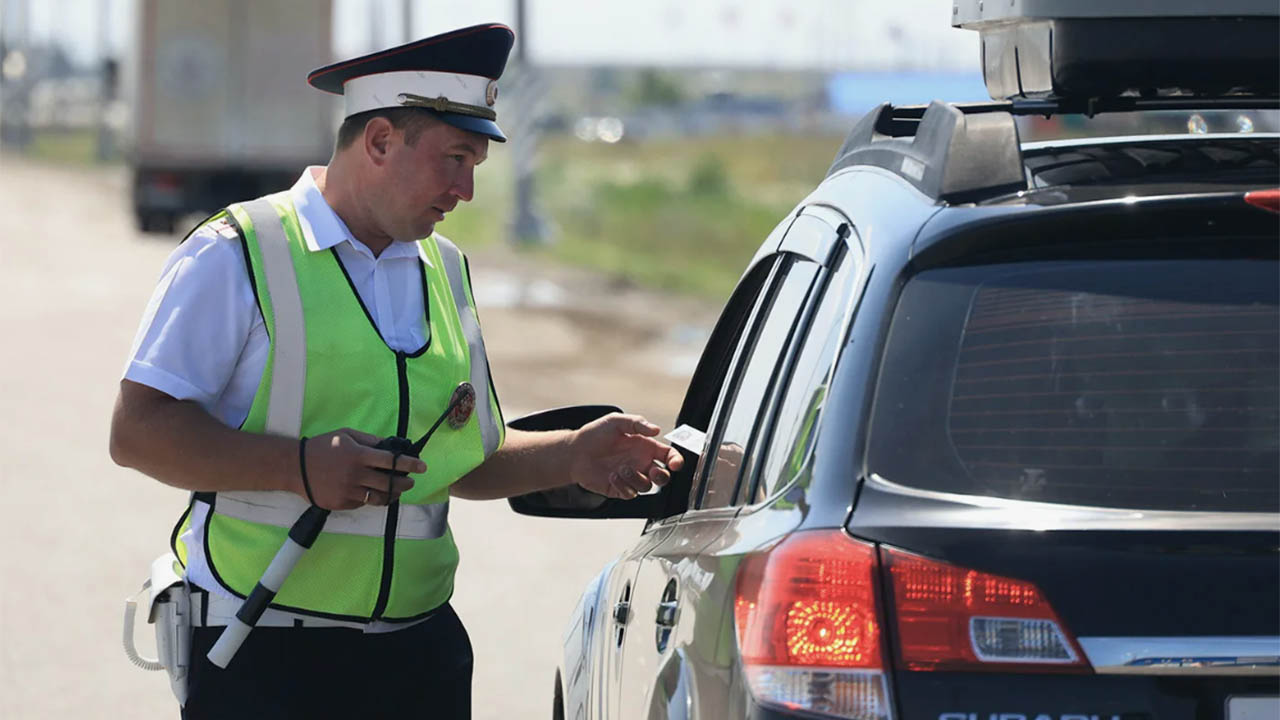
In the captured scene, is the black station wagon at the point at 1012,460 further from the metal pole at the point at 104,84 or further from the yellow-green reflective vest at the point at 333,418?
the metal pole at the point at 104,84

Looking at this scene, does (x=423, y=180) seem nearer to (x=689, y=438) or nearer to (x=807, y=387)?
(x=689, y=438)

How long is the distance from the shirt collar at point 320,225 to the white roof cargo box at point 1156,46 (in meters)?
1.26

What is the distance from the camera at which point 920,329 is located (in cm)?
240

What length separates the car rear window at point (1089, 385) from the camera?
90.9 inches

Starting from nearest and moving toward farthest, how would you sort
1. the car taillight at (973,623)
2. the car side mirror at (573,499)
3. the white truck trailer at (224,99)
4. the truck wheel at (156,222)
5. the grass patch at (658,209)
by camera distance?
the car taillight at (973,623), the car side mirror at (573,499), the grass patch at (658,209), the white truck trailer at (224,99), the truck wheel at (156,222)

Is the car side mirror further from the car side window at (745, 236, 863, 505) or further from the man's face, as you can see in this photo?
the car side window at (745, 236, 863, 505)

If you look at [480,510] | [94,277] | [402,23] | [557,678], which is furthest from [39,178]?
[557,678]

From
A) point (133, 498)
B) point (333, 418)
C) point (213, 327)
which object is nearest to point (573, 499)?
point (333, 418)

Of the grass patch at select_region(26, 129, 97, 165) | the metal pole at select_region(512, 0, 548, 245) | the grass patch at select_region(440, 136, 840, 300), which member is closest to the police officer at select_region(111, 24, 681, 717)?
the grass patch at select_region(440, 136, 840, 300)

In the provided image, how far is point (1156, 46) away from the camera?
3.26 metres

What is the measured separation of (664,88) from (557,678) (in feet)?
404

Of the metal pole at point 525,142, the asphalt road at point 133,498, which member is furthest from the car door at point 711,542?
the metal pole at point 525,142

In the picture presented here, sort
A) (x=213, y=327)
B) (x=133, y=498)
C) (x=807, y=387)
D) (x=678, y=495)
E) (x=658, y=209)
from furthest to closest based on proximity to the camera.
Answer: (x=658, y=209) → (x=133, y=498) → (x=678, y=495) → (x=213, y=327) → (x=807, y=387)

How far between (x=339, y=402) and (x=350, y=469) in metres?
0.23
